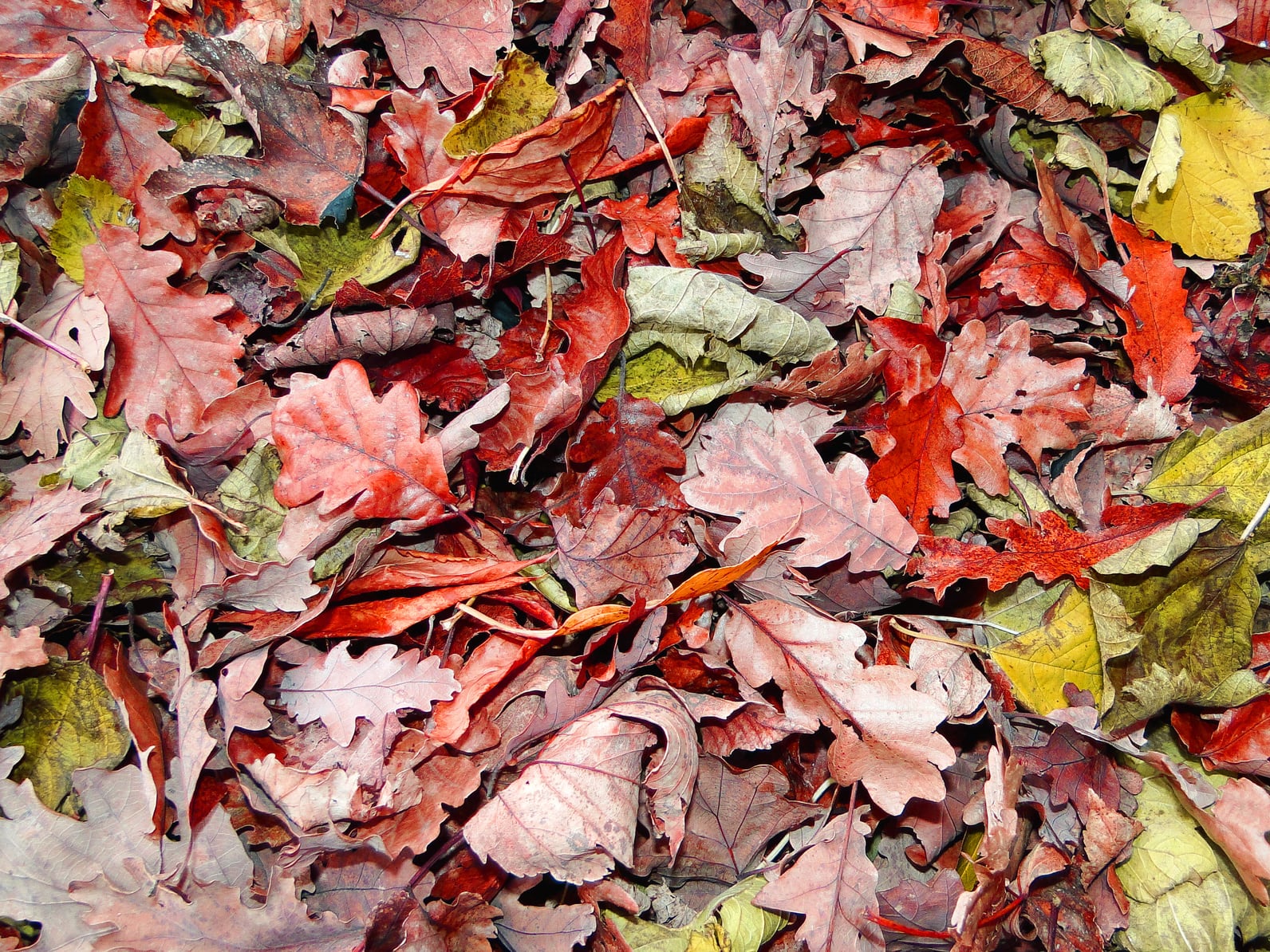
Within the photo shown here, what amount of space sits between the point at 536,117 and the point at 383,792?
1.68m

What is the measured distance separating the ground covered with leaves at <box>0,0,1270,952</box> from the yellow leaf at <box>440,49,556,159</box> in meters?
0.02

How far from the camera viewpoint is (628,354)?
2133 mm

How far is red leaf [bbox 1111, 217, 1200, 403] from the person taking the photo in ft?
7.22

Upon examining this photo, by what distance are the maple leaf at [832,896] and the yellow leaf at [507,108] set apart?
1.86 meters

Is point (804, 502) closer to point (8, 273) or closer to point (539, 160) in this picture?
point (539, 160)

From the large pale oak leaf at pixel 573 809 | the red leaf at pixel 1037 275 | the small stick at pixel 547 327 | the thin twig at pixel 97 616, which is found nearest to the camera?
the large pale oak leaf at pixel 573 809

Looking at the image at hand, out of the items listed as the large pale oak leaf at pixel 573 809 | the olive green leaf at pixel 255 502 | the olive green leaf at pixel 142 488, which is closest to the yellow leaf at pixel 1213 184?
the large pale oak leaf at pixel 573 809

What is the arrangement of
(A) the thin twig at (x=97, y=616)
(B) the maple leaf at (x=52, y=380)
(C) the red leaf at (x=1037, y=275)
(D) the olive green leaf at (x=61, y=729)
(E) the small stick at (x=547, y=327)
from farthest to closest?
(C) the red leaf at (x=1037, y=275) → (E) the small stick at (x=547, y=327) → (B) the maple leaf at (x=52, y=380) → (A) the thin twig at (x=97, y=616) → (D) the olive green leaf at (x=61, y=729)

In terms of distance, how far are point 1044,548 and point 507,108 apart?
1.73 m

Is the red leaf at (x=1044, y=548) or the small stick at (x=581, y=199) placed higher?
the small stick at (x=581, y=199)

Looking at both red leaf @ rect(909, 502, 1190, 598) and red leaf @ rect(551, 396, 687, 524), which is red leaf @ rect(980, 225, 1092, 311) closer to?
red leaf @ rect(909, 502, 1190, 598)

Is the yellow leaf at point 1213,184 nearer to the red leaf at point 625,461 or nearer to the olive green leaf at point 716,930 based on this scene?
the red leaf at point 625,461

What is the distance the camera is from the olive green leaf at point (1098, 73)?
2256 millimetres

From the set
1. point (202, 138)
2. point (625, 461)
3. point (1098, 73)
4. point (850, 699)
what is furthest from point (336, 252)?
point (1098, 73)
